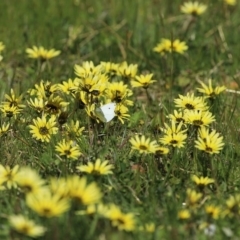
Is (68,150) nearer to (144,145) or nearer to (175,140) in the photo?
(144,145)

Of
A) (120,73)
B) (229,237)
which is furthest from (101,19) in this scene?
(229,237)

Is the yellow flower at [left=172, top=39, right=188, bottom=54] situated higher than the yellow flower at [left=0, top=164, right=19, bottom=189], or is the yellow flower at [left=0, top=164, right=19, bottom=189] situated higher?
the yellow flower at [left=172, top=39, right=188, bottom=54]

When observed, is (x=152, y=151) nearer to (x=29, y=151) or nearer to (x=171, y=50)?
(x=29, y=151)

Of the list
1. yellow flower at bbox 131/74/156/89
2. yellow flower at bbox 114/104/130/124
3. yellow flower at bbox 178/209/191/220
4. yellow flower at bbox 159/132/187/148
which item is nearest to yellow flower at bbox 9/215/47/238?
yellow flower at bbox 178/209/191/220

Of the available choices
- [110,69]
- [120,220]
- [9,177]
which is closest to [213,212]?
[120,220]

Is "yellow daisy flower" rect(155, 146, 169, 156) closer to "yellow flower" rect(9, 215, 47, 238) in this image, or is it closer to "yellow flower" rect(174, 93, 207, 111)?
"yellow flower" rect(174, 93, 207, 111)

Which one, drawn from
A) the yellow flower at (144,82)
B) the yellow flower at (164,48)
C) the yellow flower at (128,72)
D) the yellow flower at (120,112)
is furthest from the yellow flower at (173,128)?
the yellow flower at (164,48)
